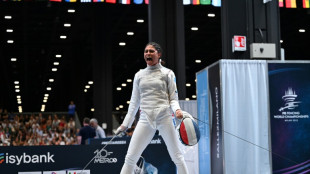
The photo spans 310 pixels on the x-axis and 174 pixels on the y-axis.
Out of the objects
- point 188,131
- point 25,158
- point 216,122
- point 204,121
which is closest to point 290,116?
point 216,122

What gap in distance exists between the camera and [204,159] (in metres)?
10.7

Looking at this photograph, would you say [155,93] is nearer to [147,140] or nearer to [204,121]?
[147,140]

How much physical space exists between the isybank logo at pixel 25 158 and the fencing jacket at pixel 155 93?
3195 millimetres

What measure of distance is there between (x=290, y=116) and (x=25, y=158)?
467 centimetres

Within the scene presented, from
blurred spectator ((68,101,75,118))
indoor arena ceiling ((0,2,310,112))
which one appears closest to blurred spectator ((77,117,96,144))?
indoor arena ceiling ((0,2,310,112))

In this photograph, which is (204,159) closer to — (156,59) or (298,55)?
(156,59)

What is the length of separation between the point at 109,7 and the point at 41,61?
54.4 ft

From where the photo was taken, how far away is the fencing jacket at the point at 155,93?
715cm

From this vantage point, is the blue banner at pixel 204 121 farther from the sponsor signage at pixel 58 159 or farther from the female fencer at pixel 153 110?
the female fencer at pixel 153 110

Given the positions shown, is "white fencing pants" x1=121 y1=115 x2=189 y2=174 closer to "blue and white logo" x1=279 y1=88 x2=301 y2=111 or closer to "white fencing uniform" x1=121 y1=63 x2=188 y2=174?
"white fencing uniform" x1=121 y1=63 x2=188 y2=174

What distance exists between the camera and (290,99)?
975 cm

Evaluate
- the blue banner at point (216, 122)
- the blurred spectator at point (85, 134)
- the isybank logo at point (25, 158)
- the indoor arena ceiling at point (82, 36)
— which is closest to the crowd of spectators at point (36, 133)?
the indoor arena ceiling at point (82, 36)

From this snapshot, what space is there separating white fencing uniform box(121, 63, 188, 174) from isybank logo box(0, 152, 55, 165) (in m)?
3.20

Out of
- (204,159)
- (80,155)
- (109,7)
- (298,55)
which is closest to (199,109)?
(204,159)
